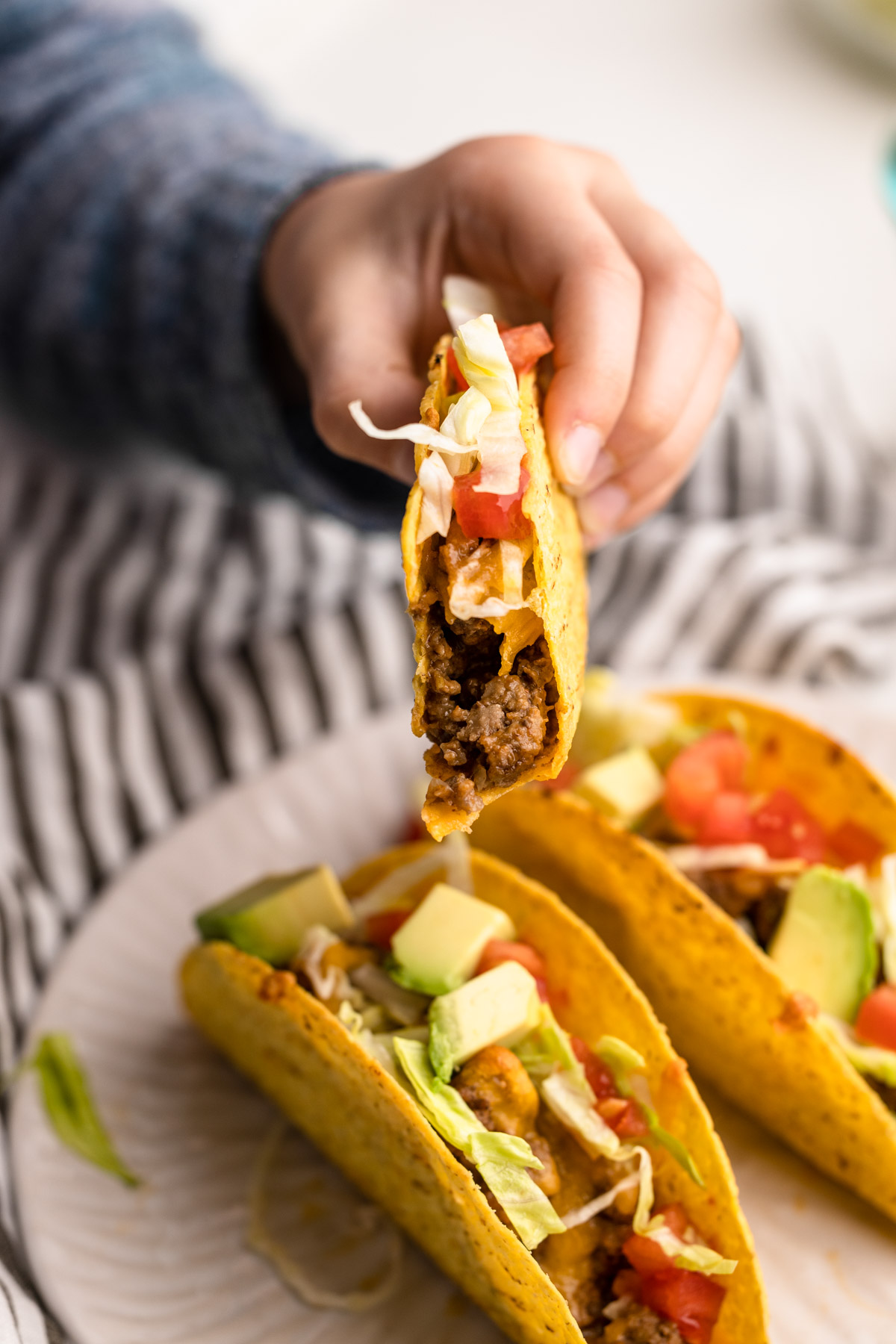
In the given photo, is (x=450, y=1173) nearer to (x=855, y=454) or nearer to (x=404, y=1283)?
(x=404, y=1283)

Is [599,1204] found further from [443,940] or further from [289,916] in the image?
[289,916]

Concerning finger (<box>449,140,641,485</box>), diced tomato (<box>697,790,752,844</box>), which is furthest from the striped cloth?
finger (<box>449,140,641,485</box>)

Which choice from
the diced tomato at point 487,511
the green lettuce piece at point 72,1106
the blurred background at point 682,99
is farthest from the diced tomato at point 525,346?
the blurred background at point 682,99

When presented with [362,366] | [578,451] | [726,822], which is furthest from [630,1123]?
[362,366]

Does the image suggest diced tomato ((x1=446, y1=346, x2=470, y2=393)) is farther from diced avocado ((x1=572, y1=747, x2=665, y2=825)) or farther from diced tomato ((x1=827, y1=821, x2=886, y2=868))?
diced tomato ((x1=827, y1=821, x2=886, y2=868))

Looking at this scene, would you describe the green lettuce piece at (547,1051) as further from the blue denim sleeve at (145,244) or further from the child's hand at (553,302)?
the blue denim sleeve at (145,244)
